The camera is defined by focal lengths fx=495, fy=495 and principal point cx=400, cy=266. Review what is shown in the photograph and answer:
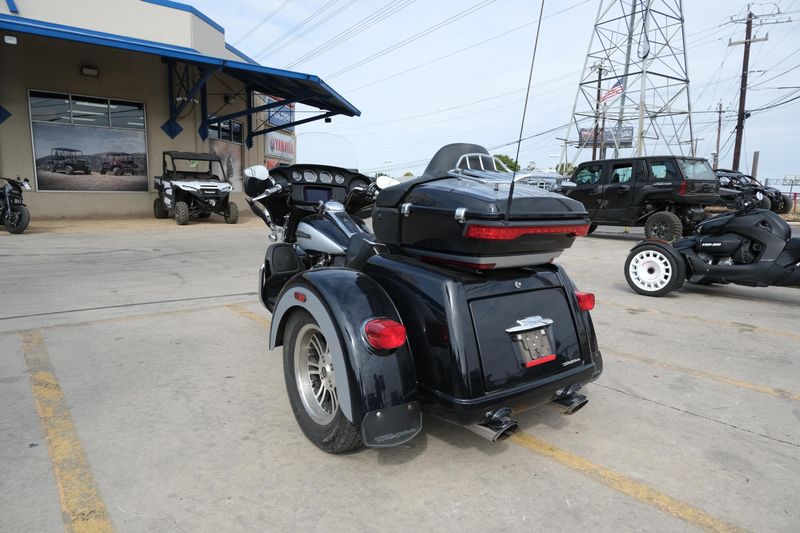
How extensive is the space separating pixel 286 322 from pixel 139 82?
1612 centimetres

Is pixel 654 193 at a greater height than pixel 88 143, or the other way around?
pixel 88 143

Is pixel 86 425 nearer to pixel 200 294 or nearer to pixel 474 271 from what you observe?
pixel 474 271

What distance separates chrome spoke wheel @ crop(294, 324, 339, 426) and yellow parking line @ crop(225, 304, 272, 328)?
1.95m

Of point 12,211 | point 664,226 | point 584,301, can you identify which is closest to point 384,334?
point 584,301

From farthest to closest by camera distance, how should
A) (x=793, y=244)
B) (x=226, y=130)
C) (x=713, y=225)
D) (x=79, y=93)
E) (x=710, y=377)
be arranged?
(x=226, y=130), (x=79, y=93), (x=713, y=225), (x=793, y=244), (x=710, y=377)

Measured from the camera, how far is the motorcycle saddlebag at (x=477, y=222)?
2.24 meters


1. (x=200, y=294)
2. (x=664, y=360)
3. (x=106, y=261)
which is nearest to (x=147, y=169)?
(x=106, y=261)

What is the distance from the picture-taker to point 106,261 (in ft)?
25.7

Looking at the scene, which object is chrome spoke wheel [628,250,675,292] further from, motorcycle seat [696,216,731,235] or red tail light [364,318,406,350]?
red tail light [364,318,406,350]

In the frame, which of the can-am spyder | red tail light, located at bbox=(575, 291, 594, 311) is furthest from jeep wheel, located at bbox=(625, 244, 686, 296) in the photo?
red tail light, located at bbox=(575, 291, 594, 311)

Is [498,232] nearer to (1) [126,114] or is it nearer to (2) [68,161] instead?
(2) [68,161]

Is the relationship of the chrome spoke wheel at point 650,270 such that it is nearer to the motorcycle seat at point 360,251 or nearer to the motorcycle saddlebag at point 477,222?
the motorcycle saddlebag at point 477,222

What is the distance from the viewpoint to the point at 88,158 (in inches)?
589

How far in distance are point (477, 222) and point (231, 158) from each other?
19.0 meters
